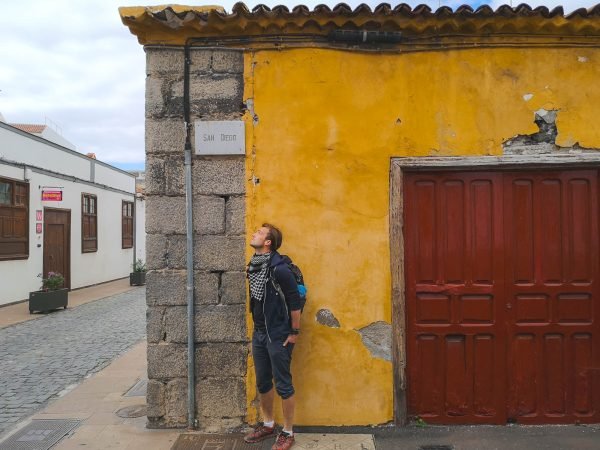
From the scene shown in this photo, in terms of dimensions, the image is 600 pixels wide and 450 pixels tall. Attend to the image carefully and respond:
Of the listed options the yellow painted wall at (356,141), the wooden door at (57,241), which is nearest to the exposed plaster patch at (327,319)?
the yellow painted wall at (356,141)

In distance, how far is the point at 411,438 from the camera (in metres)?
4.37

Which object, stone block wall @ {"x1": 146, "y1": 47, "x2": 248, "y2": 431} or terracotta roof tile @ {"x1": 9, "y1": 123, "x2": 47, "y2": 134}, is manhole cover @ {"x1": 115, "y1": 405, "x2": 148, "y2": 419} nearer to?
stone block wall @ {"x1": 146, "y1": 47, "x2": 248, "y2": 431}

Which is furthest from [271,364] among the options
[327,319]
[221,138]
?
[221,138]

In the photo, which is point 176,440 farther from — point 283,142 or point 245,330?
point 283,142

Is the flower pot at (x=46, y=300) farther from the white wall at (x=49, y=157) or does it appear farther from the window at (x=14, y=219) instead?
the white wall at (x=49, y=157)

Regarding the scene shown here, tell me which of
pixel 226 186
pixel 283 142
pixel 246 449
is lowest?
pixel 246 449

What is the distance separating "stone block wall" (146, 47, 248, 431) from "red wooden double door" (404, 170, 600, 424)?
1617 millimetres

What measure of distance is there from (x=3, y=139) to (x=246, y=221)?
10309 mm

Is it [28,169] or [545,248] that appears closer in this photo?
[545,248]

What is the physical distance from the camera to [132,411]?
5.10 m

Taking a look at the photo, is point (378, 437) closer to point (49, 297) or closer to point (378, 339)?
point (378, 339)

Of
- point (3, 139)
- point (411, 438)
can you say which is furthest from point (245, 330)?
point (3, 139)

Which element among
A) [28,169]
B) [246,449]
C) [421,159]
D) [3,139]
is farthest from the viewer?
[28,169]

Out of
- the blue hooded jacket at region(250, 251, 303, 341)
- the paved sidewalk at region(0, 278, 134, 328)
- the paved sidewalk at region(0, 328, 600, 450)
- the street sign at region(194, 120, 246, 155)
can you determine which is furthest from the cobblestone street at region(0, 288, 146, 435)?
the street sign at region(194, 120, 246, 155)
